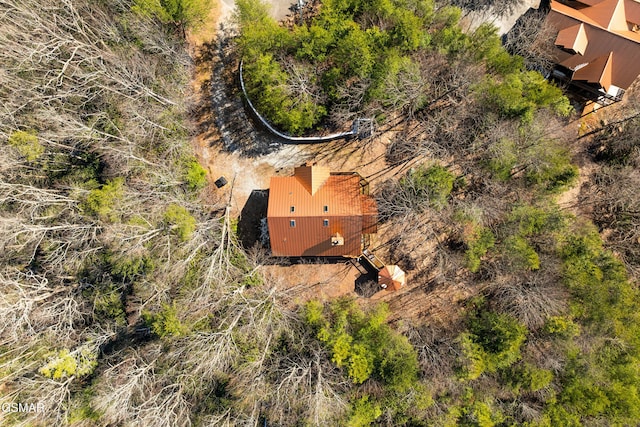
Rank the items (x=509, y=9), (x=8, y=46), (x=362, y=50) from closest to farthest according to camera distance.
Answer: (x=8, y=46) < (x=362, y=50) < (x=509, y=9)

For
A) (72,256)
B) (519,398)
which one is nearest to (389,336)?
(519,398)

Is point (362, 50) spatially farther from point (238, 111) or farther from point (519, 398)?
point (519, 398)

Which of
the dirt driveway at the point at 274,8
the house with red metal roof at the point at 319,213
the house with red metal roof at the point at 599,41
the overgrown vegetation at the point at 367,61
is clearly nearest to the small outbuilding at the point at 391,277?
the house with red metal roof at the point at 319,213

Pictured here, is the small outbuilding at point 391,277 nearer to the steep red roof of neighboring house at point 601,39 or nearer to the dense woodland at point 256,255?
the dense woodland at point 256,255

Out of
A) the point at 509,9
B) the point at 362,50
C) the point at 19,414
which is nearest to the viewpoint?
the point at 362,50

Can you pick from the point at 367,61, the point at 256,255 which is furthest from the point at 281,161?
the point at 367,61
